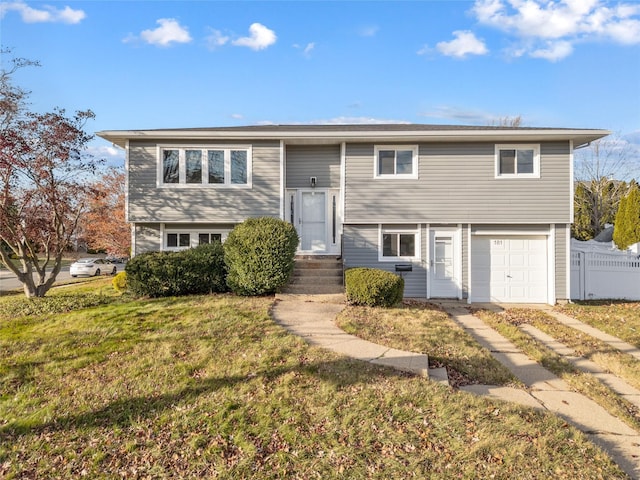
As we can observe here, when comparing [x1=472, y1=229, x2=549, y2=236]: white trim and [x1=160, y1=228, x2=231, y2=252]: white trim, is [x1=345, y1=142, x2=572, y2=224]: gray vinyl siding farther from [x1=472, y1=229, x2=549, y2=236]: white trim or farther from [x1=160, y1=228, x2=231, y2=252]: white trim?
[x1=160, y1=228, x2=231, y2=252]: white trim

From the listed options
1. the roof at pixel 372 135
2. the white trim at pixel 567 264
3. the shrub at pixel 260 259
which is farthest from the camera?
the white trim at pixel 567 264

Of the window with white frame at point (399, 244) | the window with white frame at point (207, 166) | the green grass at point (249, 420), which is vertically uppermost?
the window with white frame at point (207, 166)

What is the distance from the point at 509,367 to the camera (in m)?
5.48

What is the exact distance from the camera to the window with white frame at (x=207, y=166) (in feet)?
37.3

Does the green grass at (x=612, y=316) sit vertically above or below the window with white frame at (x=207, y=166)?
below

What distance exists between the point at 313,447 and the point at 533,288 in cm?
1060

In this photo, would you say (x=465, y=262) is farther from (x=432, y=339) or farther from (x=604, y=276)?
(x=432, y=339)

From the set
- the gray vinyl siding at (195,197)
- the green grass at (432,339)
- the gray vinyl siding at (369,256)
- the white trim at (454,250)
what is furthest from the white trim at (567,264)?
the gray vinyl siding at (195,197)

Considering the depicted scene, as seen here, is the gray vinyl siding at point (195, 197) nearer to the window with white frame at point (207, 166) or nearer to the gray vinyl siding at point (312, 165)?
the window with white frame at point (207, 166)

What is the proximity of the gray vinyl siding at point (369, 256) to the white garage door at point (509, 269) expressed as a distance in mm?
1684

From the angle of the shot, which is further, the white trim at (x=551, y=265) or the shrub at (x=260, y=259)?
the white trim at (x=551, y=265)

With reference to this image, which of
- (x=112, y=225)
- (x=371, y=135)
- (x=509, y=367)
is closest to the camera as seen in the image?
(x=509, y=367)

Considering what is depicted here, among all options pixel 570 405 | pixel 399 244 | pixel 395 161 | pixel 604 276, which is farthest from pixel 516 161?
pixel 570 405

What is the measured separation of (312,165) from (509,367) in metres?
8.30
